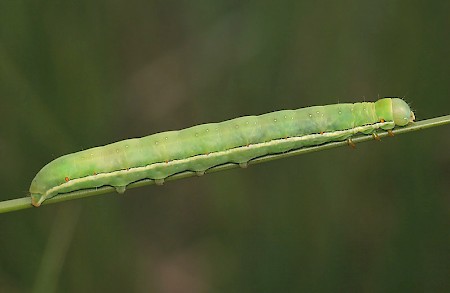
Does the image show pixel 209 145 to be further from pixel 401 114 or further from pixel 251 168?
pixel 251 168

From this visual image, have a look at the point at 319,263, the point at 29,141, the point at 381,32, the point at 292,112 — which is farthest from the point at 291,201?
the point at 29,141

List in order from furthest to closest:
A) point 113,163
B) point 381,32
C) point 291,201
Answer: point 381,32 < point 291,201 < point 113,163

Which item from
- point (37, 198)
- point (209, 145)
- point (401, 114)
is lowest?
point (37, 198)

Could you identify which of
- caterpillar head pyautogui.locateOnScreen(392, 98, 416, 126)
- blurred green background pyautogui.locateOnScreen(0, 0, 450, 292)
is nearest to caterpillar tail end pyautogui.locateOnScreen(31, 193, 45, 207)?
blurred green background pyautogui.locateOnScreen(0, 0, 450, 292)

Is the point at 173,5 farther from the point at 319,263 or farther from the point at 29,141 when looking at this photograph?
the point at 319,263

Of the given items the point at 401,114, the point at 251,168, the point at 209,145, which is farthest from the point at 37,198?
the point at 251,168

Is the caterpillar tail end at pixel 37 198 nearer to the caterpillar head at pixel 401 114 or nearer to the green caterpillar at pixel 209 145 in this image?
the green caterpillar at pixel 209 145

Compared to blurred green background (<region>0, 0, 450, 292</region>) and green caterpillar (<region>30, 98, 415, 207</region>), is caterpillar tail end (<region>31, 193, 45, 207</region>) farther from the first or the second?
blurred green background (<region>0, 0, 450, 292</region>)
